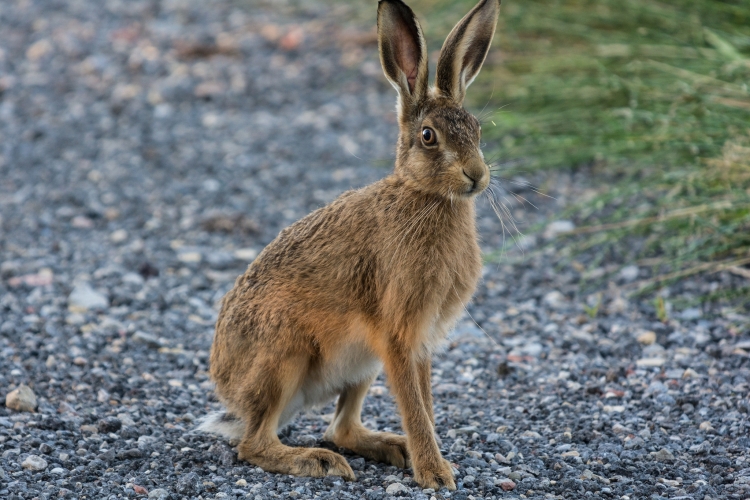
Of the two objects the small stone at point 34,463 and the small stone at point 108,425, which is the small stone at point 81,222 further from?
the small stone at point 34,463

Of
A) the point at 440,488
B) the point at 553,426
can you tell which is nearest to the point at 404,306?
the point at 440,488

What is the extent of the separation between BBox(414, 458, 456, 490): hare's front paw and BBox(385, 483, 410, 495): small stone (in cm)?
8

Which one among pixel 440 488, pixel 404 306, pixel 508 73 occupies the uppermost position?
pixel 508 73

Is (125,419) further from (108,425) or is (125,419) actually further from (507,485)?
(507,485)

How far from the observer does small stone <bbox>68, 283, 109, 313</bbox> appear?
636cm

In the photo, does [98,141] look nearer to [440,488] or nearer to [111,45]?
[111,45]

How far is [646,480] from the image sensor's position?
4250 millimetres

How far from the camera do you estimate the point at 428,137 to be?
430 cm

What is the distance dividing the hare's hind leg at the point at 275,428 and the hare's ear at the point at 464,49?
4.76 ft

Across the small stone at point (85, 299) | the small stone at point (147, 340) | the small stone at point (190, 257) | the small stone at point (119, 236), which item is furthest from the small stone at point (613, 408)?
the small stone at point (119, 236)

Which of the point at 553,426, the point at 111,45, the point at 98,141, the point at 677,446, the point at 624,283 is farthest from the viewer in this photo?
the point at 111,45

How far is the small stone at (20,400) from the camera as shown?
4855 mm

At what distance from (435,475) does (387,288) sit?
0.85 meters

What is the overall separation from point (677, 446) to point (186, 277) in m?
3.82
